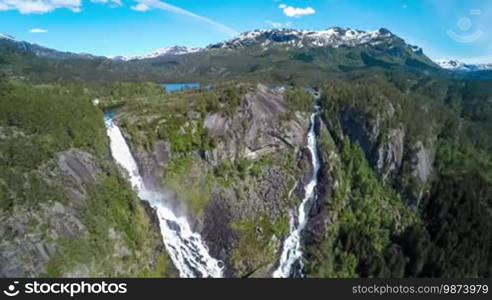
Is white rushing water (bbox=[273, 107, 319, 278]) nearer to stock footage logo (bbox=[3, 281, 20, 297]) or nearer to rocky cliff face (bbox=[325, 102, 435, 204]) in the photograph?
rocky cliff face (bbox=[325, 102, 435, 204])

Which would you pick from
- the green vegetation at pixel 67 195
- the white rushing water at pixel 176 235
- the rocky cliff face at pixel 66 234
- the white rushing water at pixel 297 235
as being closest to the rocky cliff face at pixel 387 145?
the white rushing water at pixel 297 235

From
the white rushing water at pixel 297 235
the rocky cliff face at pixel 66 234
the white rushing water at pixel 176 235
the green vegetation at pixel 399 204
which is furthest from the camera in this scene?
the green vegetation at pixel 399 204

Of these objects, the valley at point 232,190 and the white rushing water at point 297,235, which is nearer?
the valley at point 232,190

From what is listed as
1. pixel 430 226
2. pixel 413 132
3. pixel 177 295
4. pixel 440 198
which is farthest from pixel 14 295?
pixel 413 132

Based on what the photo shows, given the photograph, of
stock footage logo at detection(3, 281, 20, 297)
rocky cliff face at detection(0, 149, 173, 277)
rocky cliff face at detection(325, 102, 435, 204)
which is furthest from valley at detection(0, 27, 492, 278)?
stock footage logo at detection(3, 281, 20, 297)

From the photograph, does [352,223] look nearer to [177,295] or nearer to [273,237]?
[273,237]

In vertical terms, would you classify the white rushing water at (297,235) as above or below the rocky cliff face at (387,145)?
below

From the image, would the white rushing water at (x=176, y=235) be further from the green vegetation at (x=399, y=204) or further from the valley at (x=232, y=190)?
the green vegetation at (x=399, y=204)
